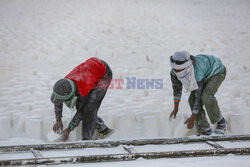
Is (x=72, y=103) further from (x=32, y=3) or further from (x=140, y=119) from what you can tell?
(x=32, y=3)

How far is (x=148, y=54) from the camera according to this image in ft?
19.1

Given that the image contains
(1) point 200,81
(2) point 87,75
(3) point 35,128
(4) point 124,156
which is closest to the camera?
(4) point 124,156

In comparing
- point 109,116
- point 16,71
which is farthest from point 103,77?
point 16,71

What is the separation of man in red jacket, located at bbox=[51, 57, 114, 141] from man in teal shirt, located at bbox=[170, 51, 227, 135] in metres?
0.61

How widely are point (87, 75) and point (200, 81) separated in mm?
938

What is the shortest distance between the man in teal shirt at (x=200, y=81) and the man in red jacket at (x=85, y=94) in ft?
2.01

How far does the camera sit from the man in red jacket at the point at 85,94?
2520 millimetres

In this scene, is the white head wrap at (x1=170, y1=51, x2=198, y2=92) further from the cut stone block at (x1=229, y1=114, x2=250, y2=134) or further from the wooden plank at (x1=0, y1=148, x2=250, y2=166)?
the cut stone block at (x1=229, y1=114, x2=250, y2=134)

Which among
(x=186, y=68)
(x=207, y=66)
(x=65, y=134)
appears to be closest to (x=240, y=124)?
(x=207, y=66)

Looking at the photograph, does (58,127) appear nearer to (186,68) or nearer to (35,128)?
(35,128)

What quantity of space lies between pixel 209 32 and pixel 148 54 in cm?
180

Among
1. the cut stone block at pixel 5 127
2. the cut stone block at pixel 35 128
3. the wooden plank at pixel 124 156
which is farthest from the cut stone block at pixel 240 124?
the cut stone block at pixel 5 127

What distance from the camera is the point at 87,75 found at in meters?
2.60

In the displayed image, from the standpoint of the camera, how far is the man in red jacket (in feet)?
8.27
